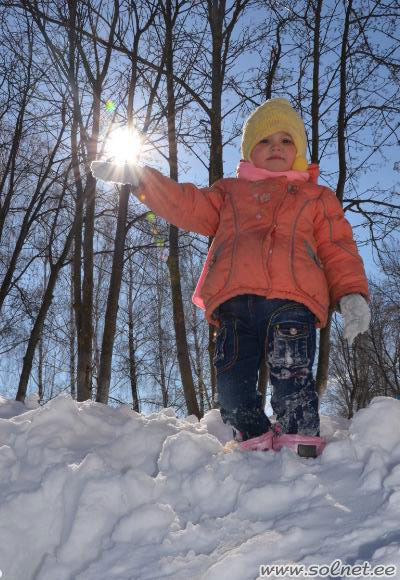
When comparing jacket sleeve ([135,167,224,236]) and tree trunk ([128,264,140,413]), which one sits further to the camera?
tree trunk ([128,264,140,413])

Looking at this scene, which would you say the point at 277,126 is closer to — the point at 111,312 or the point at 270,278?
the point at 270,278

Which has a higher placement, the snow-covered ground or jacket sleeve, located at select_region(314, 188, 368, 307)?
jacket sleeve, located at select_region(314, 188, 368, 307)

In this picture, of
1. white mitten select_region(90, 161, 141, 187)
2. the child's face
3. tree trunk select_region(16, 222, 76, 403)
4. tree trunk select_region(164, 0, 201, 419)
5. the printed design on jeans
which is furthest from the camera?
tree trunk select_region(16, 222, 76, 403)

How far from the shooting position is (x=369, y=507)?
1.38 metres

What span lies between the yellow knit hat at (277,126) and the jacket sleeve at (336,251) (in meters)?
0.34

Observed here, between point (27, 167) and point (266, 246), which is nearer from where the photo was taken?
point (266, 246)

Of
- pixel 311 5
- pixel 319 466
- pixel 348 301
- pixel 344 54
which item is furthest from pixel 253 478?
pixel 311 5

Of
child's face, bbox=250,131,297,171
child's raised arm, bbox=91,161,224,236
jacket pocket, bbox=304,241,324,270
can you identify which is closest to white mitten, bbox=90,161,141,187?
child's raised arm, bbox=91,161,224,236

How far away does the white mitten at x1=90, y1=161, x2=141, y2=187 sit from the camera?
259cm

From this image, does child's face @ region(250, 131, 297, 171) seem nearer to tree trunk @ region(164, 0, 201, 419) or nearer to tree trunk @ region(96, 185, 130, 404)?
tree trunk @ region(96, 185, 130, 404)

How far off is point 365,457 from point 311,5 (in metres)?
6.02

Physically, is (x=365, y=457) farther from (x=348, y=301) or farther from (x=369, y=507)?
(x=348, y=301)

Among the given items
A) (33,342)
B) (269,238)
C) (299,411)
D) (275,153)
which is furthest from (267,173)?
(33,342)

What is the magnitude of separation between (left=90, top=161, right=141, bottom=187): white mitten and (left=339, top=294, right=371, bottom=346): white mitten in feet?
4.09
